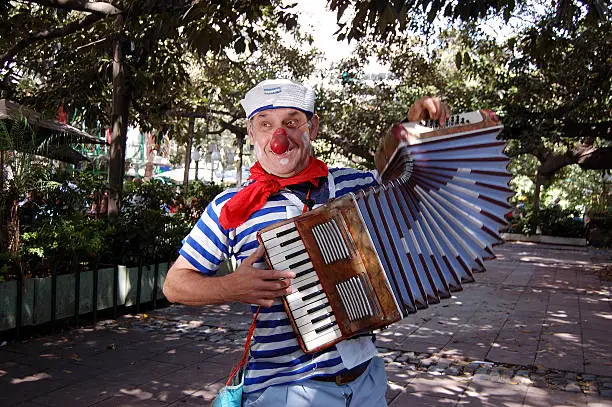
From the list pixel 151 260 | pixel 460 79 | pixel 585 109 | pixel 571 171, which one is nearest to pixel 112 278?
Answer: pixel 151 260

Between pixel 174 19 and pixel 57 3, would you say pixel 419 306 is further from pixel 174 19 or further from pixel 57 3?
pixel 57 3

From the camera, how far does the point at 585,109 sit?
13.8m

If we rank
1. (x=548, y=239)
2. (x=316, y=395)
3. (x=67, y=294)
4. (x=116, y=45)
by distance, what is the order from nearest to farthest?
(x=316, y=395) → (x=67, y=294) → (x=116, y=45) → (x=548, y=239)

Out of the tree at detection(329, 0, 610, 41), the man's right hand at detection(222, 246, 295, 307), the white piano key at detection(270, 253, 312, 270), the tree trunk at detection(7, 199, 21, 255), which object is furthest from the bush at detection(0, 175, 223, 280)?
the white piano key at detection(270, 253, 312, 270)

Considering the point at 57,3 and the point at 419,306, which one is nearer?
the point at 419,306

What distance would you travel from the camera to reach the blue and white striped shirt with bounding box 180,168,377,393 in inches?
81.5

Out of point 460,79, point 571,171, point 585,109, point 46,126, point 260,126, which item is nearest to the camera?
point 260,126

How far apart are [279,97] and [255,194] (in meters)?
0.36

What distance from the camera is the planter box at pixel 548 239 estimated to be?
22.5 m

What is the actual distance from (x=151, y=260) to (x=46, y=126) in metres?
3.12

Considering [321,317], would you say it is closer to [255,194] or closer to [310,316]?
[310,316]

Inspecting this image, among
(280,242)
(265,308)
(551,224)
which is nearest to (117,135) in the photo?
(265,308)

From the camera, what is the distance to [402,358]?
6.01 metres

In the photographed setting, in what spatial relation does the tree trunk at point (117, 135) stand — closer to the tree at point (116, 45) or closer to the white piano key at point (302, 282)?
the tree at point (116, 45)
